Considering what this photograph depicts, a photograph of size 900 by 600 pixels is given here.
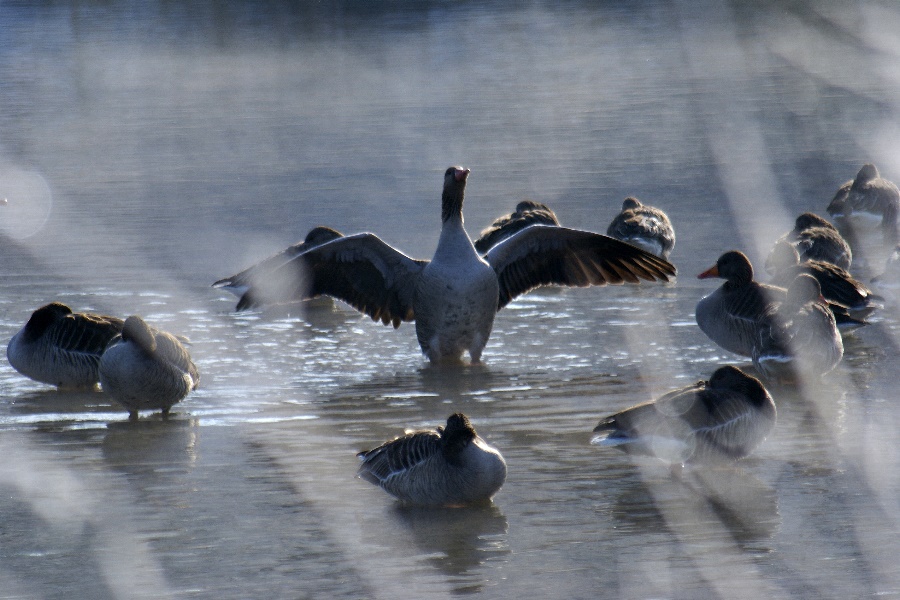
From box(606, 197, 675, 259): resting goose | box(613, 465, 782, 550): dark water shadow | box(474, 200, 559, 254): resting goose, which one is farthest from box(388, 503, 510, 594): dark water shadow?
box(606, 197, 675, 259): resting goose

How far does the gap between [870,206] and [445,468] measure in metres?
10.4

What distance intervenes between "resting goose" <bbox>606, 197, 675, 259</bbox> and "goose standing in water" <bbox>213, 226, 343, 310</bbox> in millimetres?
3012

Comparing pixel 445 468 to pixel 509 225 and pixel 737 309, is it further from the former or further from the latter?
pixel 509 225

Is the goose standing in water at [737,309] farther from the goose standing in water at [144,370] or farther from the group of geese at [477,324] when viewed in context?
the goose standing in water at [144,370]

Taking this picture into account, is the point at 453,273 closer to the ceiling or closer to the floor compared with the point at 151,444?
closer to the ceiling

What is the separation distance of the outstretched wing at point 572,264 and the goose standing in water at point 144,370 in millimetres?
3226

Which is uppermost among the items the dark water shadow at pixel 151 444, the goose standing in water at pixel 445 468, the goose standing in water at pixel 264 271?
the goose standing in water at pixel 264 271

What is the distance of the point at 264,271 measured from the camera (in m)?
11.1

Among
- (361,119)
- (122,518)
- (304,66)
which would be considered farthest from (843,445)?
(304,66)

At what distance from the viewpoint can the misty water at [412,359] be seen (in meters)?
6.37

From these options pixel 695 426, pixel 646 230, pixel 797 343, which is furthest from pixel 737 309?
pixel 646 230

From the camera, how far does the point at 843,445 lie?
7980 mm

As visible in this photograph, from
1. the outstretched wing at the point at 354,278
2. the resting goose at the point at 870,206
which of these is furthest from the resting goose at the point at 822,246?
the outstretched wing at the point at 354,278

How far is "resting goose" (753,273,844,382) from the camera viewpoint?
9.27 metres
